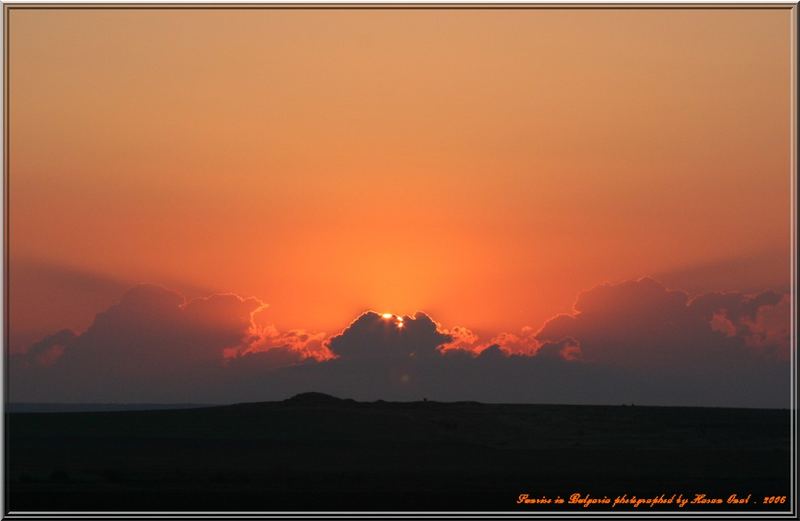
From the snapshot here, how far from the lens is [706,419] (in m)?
89.8

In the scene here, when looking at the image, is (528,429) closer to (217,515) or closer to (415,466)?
(415,466)

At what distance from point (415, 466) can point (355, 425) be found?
17837 mm

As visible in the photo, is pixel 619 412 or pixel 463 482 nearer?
pixel 463 482

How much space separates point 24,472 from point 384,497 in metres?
18.5

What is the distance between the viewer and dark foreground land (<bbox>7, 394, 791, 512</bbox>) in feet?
148

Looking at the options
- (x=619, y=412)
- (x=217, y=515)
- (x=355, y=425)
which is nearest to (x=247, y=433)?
(x=355, y=425)

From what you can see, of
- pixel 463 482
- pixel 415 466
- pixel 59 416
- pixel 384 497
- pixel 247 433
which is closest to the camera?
pixel 384 497

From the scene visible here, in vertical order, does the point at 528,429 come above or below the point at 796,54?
below

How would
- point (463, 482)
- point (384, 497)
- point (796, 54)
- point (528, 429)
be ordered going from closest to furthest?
point (796, 54) < point (384, 497) < point (463, 482) < point (528, 429)

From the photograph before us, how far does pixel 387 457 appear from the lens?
62000mm

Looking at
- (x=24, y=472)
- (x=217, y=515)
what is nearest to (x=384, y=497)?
(x=217, y=515)

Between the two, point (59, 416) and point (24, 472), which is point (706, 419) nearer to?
point (59, 416)

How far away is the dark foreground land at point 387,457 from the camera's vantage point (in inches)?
1774

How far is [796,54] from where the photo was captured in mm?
34969
